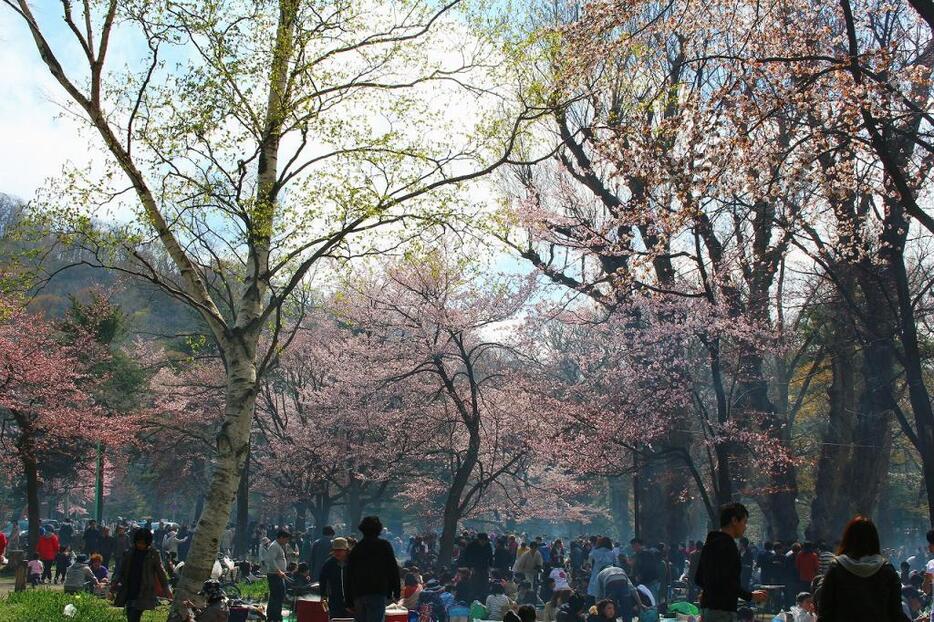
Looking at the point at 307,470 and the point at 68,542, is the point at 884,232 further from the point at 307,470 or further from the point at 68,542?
the point at 68,542

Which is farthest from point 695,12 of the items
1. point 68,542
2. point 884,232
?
point 68,542

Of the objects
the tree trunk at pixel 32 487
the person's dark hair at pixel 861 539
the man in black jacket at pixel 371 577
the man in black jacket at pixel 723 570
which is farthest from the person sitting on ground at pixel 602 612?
the tree trunk at pixel 32 487

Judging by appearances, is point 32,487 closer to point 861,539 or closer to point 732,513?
point 732,513

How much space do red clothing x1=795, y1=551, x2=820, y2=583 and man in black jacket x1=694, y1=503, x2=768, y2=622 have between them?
11402 mm

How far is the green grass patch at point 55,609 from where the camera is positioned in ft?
42.9

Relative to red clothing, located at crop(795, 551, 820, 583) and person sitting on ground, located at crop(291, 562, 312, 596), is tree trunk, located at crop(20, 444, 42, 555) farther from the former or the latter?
red clothing, located at crop(795, 551, 820, 583)

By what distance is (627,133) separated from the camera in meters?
14.0

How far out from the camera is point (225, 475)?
1220cm

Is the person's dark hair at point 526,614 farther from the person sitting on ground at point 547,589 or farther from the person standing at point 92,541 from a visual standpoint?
the person standing at point 92,541

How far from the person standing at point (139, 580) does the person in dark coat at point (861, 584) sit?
738 cm

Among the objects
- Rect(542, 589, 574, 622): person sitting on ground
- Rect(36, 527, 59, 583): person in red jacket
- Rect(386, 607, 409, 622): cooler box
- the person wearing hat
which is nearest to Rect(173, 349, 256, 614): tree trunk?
the person wearing hat

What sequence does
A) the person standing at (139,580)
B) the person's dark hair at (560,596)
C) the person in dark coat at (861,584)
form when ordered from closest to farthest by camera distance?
the person in dark coat at (861,584), the person standing at (139,580), the person's dark hair at (560,596)

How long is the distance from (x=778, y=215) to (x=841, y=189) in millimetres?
5357

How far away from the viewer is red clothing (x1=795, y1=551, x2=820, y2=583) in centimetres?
1806
